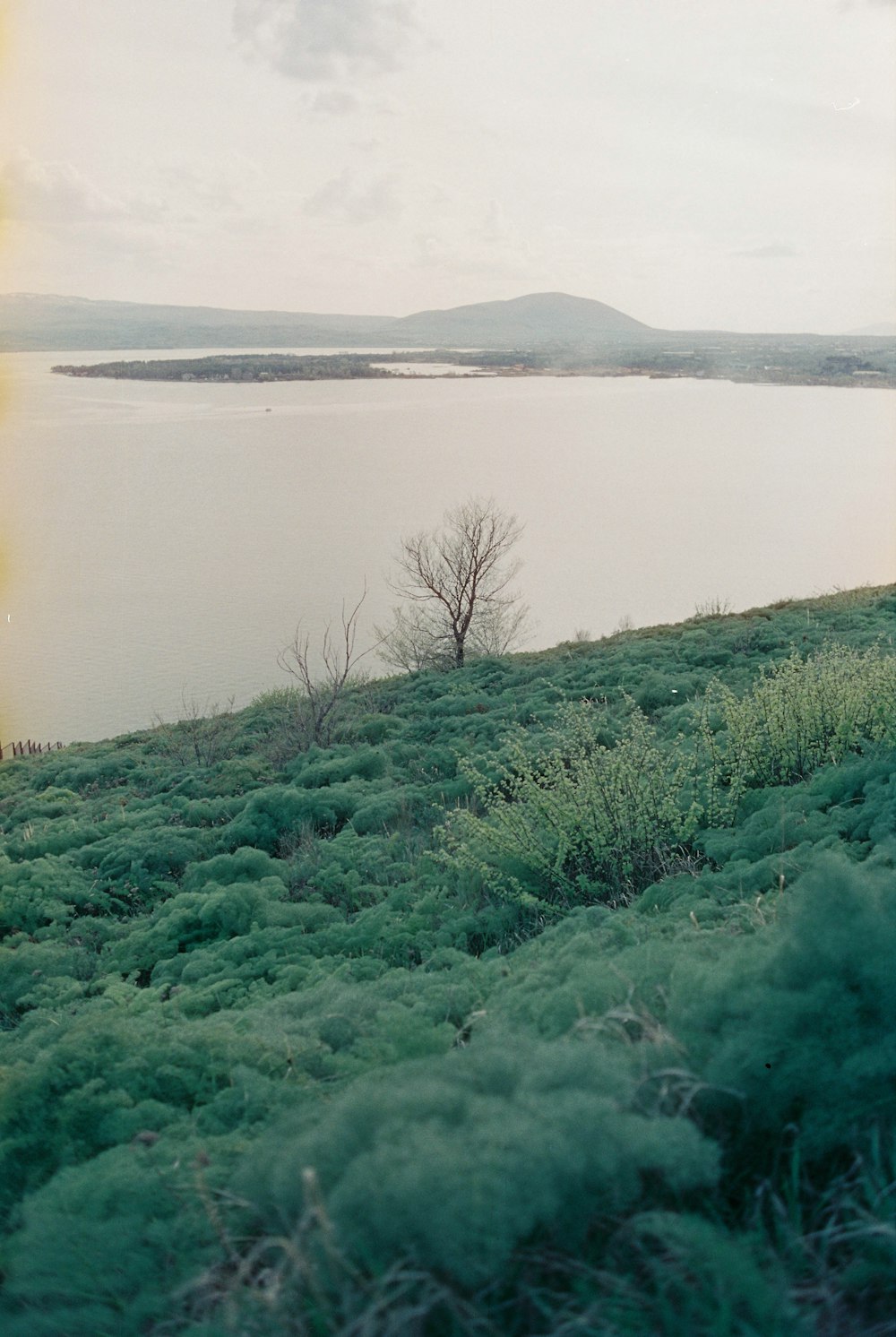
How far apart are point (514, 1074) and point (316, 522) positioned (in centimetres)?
6156

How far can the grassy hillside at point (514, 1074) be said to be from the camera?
5.57 feet

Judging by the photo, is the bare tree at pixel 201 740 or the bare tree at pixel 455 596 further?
the bare tree at pixel 455 596

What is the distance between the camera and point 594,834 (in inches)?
231

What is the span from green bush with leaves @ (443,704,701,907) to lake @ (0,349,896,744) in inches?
226

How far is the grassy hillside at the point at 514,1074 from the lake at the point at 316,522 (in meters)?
5.86

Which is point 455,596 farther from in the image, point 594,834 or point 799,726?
point 594,834

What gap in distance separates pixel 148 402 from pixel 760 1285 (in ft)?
404

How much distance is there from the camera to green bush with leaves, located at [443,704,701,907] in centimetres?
572

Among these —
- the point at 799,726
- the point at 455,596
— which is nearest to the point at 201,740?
the point at 799,726

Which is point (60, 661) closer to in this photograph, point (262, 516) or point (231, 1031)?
point (262, 516)

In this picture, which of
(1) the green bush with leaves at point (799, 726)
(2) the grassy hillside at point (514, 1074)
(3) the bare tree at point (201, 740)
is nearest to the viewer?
(2) the grassy hillside at point (514, 1074)

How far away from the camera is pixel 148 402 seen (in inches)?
4530

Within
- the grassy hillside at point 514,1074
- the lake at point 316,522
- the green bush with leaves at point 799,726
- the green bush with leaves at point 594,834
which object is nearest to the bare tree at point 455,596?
the lake at point 316,522

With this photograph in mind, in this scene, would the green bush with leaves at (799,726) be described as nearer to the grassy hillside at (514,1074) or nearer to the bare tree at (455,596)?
the grassy hillside at (514,1074)
